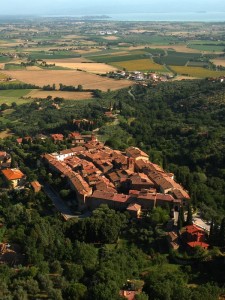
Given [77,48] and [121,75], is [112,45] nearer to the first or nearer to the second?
[77,48]

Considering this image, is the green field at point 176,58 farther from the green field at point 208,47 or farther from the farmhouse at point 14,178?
the farmhouse at point 14,178

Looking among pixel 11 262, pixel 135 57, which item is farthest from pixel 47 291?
pixel 135 57

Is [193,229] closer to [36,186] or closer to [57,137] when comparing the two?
[36,186]

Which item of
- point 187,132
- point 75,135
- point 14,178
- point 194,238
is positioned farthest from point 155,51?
point 194,238

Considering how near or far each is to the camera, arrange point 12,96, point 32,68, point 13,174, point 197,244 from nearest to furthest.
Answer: point 197,244, point 13,174, point 12,96, point 32,68

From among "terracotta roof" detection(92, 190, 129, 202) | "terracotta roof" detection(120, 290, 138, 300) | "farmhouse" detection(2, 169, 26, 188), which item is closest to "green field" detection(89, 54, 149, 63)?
"farmhouse" detection(2, 169, 26, 188)

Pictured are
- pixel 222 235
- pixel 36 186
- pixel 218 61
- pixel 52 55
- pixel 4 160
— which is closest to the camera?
pixel 222 235
